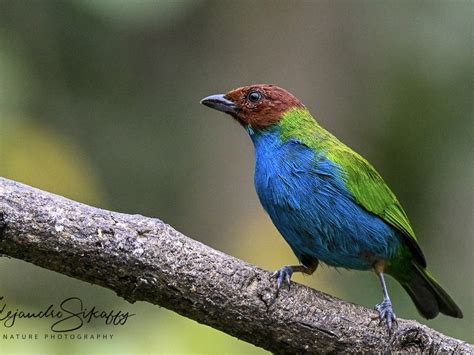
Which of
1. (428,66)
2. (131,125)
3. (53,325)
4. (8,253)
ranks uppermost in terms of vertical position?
(428,66)

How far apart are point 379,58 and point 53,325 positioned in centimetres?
422

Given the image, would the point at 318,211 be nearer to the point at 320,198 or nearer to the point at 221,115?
the point at 320,198

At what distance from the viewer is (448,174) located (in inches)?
288

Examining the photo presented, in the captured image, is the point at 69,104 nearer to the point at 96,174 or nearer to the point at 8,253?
the point at 96,174

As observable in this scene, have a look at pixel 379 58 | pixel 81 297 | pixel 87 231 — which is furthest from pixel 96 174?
pixel 87 231

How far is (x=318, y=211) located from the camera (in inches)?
165

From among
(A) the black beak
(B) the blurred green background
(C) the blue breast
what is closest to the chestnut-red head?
(A) the black beak

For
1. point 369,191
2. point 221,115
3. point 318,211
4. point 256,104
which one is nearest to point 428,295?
point 369,191

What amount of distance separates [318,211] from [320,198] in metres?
0.07

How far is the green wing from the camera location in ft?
14.3

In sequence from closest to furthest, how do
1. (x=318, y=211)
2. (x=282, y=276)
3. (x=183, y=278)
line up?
1. (x=183, y=278)
2. (x=282, y=276)
3. (x=318, y=211)
